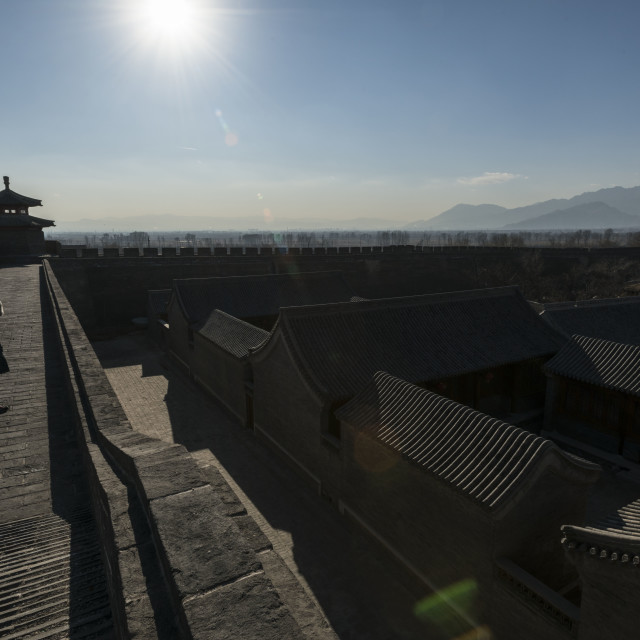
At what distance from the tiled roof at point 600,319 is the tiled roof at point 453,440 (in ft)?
38.4

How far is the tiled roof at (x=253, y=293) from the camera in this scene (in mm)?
24688

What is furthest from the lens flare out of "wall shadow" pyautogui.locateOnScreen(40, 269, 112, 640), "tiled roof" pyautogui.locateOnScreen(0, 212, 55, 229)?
"tiled roof" pyautogui.locateOnScreen(0, 212, 55, 229)

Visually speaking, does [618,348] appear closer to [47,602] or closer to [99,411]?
[99,411]

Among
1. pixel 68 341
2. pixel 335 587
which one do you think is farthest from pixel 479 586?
pixel 68 341

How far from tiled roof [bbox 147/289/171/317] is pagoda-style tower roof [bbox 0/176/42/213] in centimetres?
1059

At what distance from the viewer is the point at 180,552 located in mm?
3105

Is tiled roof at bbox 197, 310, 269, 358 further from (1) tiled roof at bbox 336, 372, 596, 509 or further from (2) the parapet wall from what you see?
(2) the parapet wall

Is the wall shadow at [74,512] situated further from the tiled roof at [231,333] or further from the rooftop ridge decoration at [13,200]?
the rooftop ridge decoration at [13,200]

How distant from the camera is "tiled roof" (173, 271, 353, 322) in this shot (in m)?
24.7

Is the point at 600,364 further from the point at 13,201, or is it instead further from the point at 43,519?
the point at 13,201

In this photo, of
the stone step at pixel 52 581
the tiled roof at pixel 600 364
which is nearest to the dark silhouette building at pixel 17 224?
the stone step at pixel 52 581

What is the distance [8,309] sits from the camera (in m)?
15.6

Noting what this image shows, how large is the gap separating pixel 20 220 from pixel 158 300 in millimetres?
11196

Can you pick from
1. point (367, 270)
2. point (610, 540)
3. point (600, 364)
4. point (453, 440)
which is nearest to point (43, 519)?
point (610, 540)
